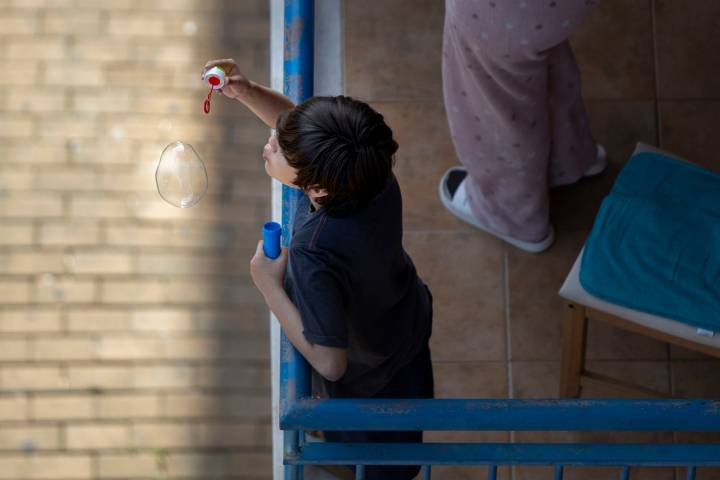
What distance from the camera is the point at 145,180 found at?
10.7 ft

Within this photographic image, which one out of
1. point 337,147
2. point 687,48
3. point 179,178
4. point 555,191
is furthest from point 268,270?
point 687,48

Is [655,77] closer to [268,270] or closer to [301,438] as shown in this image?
[268,270]

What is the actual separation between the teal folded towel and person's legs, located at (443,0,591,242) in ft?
0.88

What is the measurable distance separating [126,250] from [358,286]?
1767 mm

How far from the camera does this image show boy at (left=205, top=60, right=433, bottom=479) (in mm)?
1529

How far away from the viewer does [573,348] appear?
7.91 ft

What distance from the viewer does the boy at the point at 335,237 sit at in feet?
5.02

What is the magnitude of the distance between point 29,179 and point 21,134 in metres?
0.17

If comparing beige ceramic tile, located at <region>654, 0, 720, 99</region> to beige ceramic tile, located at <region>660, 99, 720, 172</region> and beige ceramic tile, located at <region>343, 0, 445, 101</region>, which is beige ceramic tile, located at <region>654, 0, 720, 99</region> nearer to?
beige ceramic tile, located at <region>660, 99, 720, 172</region>

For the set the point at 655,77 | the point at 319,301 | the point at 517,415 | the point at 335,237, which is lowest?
the point at 517,415

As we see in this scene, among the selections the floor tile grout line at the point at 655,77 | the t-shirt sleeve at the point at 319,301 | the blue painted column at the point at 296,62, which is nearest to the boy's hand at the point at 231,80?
the blue painted column at the point at 296,62

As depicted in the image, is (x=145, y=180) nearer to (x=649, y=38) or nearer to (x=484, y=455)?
(x=649, y=38)

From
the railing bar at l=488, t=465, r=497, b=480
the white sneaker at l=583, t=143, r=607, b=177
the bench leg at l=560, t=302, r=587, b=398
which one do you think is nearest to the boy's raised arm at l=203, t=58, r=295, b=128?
the railing bar at l=488, t=465, r=497, b=480

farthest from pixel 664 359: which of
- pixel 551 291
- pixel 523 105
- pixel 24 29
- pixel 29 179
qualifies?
pixel 24 29
